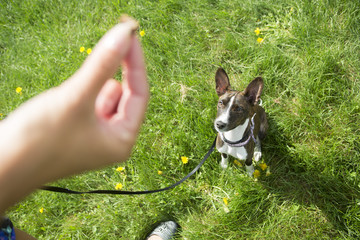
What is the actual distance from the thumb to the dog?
5.43 feet

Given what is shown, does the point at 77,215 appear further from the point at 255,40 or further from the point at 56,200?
the point at 255,40

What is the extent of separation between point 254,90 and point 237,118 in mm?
317

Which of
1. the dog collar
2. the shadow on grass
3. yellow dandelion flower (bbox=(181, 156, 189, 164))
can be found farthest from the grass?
the dog collar

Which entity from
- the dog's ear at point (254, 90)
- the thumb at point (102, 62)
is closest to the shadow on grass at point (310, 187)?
the dog's ear at point (254, 90)

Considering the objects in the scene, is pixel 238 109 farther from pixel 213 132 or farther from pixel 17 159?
pixel 17 159

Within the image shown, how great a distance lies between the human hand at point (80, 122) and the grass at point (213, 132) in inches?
81.7

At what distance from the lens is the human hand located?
2.01 ft

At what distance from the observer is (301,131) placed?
2.87 m

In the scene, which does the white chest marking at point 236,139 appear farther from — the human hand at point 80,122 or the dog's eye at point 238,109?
the human hand at point 80,122

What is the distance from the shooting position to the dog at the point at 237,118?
2.31 meters

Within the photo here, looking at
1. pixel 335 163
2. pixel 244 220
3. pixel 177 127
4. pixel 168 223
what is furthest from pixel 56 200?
pixel 335 163

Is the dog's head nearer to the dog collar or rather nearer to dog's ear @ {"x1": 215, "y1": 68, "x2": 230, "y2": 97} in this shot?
dog's ear @ {"x1": 215, "y1": 68, "x2": 230, "y2": 97}

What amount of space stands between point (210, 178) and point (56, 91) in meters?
2.31

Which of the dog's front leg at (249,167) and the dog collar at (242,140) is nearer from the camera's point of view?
the dog collar at (242,140)
